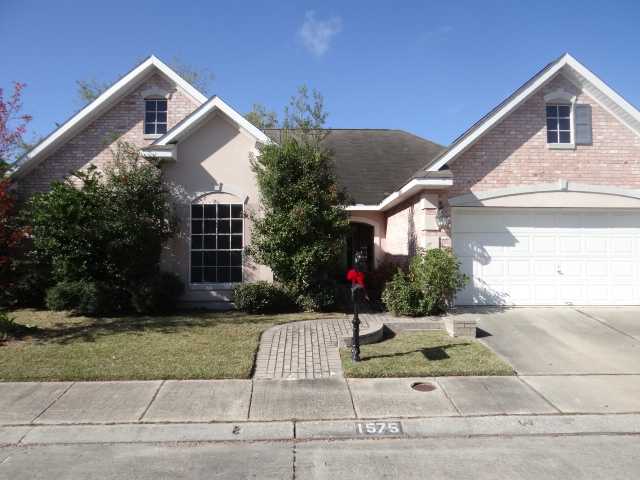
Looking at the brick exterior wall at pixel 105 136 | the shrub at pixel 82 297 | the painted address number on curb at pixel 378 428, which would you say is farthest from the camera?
the brick exterior wall at pixel 105 136

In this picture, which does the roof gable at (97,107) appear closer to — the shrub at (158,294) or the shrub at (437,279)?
the shrub at (158,294)

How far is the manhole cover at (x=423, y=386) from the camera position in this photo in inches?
252

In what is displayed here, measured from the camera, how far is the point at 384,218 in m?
16.2

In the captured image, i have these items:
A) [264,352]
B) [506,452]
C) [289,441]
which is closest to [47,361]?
[264,352]

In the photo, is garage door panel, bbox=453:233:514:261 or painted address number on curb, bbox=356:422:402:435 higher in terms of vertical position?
garage door panel, bbox=453:233:514:261

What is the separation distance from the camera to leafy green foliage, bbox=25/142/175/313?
11.2 m

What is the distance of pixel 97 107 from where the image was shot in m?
13.8

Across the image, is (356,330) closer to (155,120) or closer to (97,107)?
(155,120)

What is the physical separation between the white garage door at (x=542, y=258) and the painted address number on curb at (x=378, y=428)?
6900 mm

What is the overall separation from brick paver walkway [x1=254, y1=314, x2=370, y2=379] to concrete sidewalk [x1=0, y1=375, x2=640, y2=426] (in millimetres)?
436

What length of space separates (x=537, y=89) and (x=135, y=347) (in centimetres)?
1116

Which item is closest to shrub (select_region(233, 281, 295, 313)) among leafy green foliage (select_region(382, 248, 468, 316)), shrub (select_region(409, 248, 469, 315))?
leafy green foliage (select_region(382, 248, 468, 316))

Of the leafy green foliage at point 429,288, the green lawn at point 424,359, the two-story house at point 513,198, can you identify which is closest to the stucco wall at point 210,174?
the two-story house at point 513,198

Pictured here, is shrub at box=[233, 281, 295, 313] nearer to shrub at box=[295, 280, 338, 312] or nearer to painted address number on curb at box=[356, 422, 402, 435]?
shrub at box=[295, 280, 338, 312]
